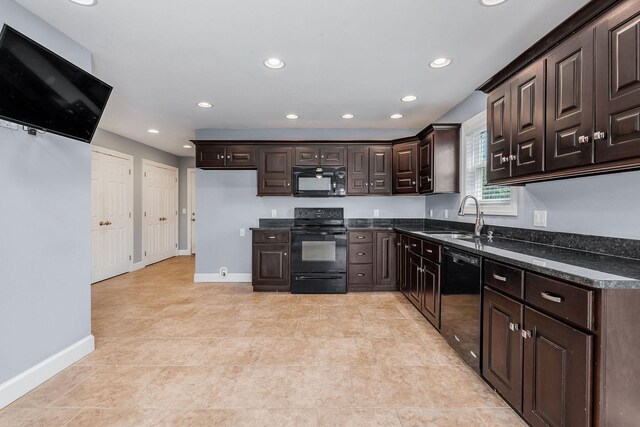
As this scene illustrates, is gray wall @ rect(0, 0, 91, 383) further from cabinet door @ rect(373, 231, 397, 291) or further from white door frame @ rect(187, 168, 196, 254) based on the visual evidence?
white door frame @ rect(187, 168, 196, 254)

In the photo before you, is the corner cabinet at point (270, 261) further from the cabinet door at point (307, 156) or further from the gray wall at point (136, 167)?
the gray wall at point (136, 167)

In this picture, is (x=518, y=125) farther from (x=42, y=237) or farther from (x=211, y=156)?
(x=211, y=156)

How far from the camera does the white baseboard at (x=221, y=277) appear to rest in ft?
15.7

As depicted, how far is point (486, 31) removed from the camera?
212 cm

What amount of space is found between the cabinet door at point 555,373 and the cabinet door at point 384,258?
2672 millimetres

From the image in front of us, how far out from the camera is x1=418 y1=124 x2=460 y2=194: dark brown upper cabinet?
363cm

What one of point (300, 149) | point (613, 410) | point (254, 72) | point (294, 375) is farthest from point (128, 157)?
point (613, 410)

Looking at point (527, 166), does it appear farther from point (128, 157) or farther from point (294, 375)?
point (128, 157)

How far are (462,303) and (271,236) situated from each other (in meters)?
2.71

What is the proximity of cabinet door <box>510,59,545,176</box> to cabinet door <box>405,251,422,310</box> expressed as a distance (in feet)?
5.00

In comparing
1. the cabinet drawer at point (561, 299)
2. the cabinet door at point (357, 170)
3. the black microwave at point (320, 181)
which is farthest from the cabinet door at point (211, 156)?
the cabinet drawer at point (561, 299)

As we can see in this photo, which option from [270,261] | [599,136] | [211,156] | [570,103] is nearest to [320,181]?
[270,261]

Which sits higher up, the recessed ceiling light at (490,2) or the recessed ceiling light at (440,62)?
the recessed ceiling light at (440,62)

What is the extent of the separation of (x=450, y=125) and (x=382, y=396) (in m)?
3.09
